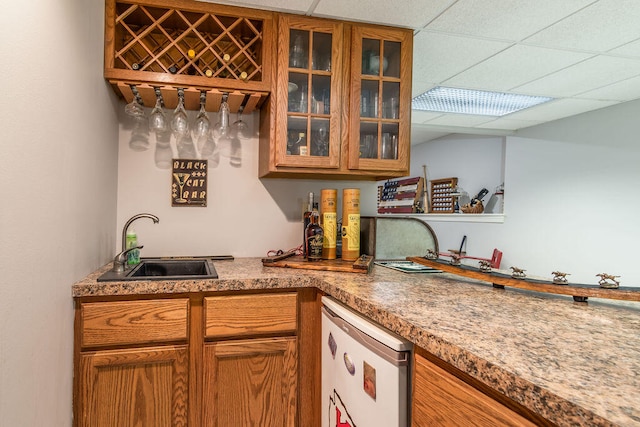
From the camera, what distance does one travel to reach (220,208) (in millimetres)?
2229

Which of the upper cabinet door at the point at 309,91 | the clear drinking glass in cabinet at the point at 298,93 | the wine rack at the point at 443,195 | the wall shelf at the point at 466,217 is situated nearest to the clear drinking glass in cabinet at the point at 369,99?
the upper cabinet door at the point at 309,91

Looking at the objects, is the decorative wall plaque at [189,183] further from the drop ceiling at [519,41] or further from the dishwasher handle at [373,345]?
the dishwasher handle at [373,345]

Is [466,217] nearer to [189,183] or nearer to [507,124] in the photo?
[507,124]

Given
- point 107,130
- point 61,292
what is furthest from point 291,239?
point 61,292

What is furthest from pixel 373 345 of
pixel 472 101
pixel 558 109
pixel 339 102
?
pixel 558 109

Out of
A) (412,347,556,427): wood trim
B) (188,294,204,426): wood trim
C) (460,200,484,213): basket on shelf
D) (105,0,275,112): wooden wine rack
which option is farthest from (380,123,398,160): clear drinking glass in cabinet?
(460,200,484,213): basket on shelf

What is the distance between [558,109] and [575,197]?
88 centimetres

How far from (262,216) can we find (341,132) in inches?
28.1

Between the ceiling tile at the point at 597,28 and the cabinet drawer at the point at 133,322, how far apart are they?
229 cm

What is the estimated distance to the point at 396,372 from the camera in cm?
94

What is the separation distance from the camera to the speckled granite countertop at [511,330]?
1.87ft

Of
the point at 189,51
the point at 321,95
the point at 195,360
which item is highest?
the point at 189,51

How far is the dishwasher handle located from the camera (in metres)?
0.95

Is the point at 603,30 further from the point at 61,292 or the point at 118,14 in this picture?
the point at 61,292
